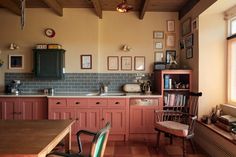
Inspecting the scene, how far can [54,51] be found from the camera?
4.78m

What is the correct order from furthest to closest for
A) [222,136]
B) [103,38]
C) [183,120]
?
[103,38] < [183,120] < [222,136]

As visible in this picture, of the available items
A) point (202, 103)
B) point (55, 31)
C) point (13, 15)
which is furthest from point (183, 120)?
point (13, 15)

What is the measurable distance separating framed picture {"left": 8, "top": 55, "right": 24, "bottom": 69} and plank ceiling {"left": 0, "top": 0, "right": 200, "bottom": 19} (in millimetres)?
961

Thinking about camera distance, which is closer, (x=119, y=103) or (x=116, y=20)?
(x=119, y=103)

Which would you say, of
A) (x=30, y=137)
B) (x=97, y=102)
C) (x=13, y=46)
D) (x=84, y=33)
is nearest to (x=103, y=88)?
(x=97, y=102)

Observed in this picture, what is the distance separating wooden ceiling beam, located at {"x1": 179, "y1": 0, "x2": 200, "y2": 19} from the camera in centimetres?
425

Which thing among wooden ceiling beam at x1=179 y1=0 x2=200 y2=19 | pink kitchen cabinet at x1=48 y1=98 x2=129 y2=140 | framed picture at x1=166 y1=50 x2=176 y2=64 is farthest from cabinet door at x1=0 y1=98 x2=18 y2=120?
wooden ceiling beam at x1=179 y1=0 x2=200 y2=19

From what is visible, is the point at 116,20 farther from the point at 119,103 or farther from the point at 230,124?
the point at 230,124

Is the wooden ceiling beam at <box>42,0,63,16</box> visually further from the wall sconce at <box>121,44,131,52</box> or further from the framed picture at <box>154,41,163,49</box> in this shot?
the framed picture at <box>154,41,163,49</box>

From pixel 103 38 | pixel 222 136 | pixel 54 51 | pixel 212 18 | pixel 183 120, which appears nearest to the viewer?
pixel 222 136

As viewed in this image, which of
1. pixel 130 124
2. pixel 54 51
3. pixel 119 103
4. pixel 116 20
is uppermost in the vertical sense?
pixel 116 20

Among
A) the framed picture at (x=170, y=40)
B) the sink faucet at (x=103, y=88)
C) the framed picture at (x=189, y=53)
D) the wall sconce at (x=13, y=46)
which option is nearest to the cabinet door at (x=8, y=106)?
the wall sconce at (x=13, y=46)

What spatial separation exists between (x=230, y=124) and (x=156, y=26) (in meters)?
2.74

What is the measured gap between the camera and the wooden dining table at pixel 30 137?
1.58 m
